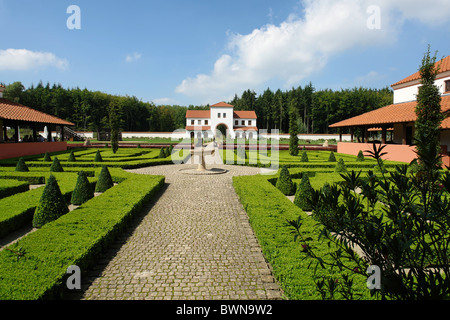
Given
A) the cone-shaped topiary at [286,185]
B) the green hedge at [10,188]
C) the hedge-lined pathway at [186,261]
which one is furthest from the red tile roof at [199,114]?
the hedge-lined pathway at [186,261]

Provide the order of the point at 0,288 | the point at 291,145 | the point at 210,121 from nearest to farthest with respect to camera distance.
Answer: the point at 0,288
the point at 291,145
the point at 210,121

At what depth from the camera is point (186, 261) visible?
4.74 m

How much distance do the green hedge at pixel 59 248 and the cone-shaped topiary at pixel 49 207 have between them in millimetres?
506

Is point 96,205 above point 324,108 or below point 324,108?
below

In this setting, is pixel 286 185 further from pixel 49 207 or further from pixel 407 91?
pixel 407 91

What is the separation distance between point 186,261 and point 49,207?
411 centimetres

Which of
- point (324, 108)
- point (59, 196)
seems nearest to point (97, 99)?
point (324, 108)

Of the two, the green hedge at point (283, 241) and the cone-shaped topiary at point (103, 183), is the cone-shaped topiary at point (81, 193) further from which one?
the green hedge at point (283, 241)

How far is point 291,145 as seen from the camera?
22219mm

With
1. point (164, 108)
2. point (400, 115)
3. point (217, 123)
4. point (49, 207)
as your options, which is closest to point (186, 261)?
point (49, 207)

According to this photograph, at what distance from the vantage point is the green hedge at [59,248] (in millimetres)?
3395

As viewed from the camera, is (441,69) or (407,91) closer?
(441,69)
